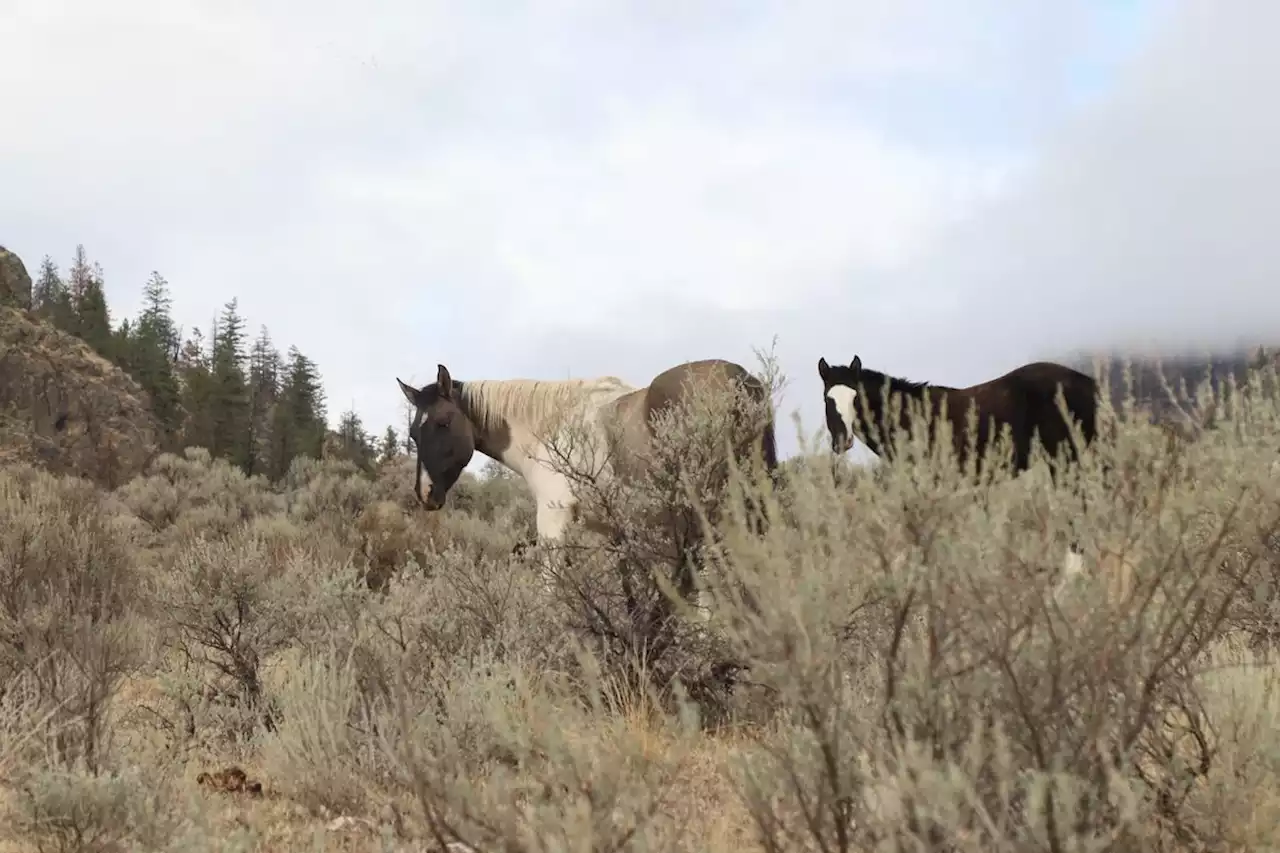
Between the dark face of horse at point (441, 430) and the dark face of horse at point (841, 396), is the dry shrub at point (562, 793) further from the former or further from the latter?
the dark face of horse at point (841, 396)

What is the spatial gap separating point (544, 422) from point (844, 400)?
9.60 feet

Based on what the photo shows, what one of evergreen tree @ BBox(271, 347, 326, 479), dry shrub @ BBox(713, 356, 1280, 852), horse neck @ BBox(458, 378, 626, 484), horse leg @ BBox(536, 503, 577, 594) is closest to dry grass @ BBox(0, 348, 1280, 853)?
dry shrub @ BBox(713, 356, 1280, 852)

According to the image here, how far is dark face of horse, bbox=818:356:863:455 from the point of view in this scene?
801 cm

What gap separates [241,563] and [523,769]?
4586 mm

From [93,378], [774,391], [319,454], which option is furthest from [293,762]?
[319,454]

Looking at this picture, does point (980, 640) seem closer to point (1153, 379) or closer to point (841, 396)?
point (1153, 379)

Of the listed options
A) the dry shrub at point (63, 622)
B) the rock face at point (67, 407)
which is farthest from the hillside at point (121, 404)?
the dry shrub at point (63, 622)

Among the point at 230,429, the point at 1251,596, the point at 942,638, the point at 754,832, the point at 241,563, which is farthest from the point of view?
the point at 230,429

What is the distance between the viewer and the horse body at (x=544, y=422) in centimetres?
563

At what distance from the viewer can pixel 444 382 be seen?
7.32m

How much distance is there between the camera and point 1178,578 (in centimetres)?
213

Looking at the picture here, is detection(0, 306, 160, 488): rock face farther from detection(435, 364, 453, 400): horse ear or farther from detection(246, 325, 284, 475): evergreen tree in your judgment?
detection(435, 364, 453, 400): horse ear

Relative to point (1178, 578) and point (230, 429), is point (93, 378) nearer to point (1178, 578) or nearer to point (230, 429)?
point (230, 429)

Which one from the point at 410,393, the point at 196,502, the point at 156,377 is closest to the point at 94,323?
the point at 156,377
